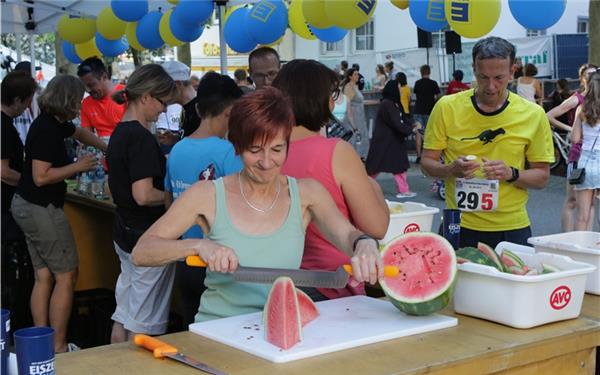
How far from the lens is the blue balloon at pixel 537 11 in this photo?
716 cm

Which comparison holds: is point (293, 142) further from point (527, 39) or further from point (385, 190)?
point (527, 39)

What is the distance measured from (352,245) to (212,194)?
48 cm

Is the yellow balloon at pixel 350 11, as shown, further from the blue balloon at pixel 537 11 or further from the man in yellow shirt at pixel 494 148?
the man in yellow shirt at pixel 494 148

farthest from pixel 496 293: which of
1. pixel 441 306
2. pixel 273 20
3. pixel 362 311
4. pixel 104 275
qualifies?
pixel 273 20

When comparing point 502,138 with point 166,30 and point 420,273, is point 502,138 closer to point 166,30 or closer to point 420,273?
point 420,273

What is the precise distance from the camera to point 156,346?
226cm

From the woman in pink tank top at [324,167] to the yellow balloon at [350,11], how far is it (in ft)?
16.3

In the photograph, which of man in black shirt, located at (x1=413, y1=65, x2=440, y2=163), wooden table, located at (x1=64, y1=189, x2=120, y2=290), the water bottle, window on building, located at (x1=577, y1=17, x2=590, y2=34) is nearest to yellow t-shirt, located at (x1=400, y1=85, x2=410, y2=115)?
man in black shirt, located at (x1=413, y1=65, x2=440, y2=163)

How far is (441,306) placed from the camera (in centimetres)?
254

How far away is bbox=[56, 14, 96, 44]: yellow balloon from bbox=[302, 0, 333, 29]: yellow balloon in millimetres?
3499

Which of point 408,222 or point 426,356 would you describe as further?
point 408,222

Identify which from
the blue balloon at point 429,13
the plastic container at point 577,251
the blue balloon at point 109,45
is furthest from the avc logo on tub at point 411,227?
the blue balloon at point 109,45

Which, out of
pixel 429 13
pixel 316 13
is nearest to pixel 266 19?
pixel 316 13

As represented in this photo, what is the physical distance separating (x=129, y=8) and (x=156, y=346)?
298 inches
